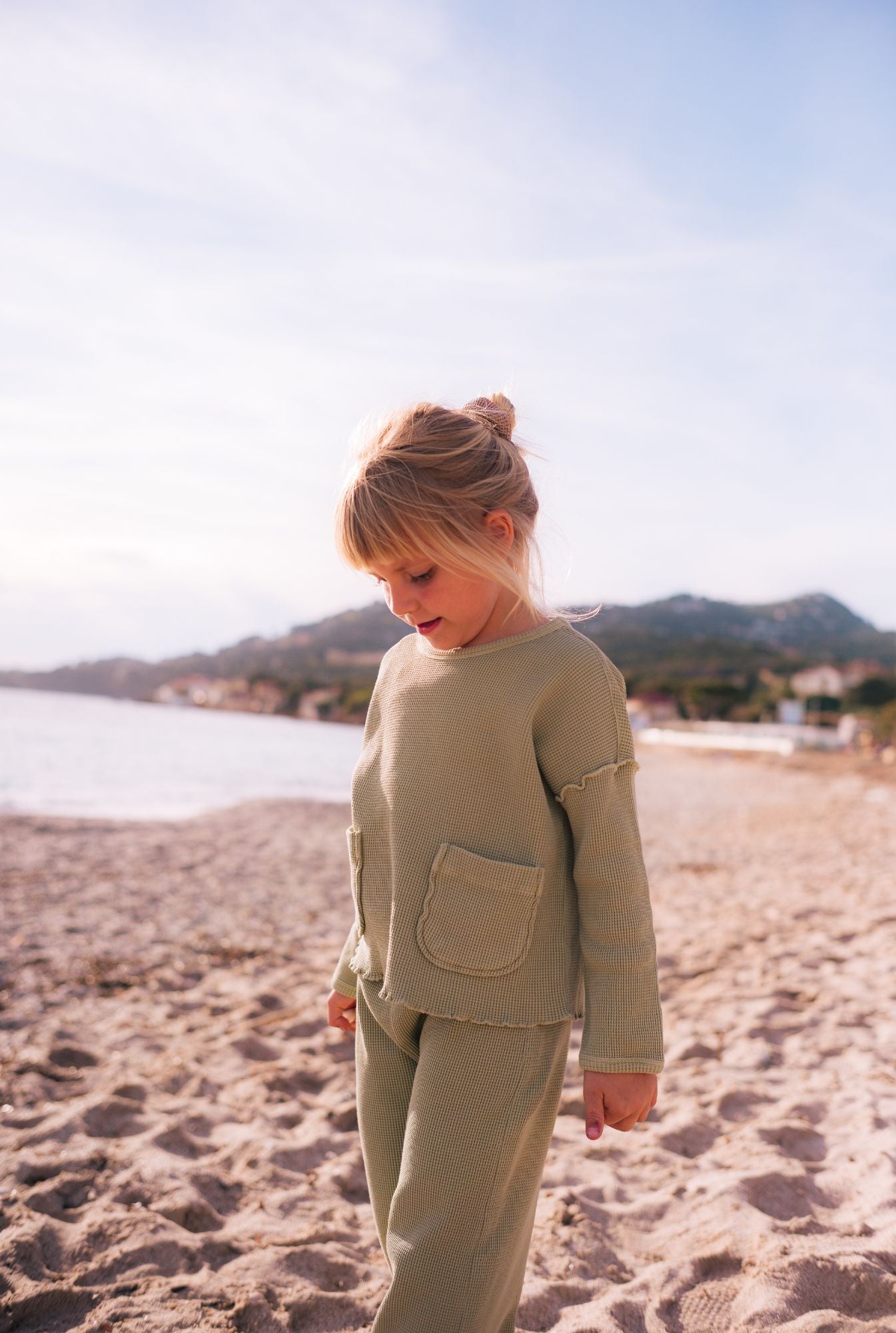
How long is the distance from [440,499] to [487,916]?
67cm

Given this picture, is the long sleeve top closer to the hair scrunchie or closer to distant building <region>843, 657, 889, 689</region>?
the hair scrunchie

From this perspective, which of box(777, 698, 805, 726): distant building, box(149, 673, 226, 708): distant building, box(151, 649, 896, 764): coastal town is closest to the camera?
box(151, 649, 896, 764): coastal town

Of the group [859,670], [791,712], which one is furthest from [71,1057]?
[859,670]

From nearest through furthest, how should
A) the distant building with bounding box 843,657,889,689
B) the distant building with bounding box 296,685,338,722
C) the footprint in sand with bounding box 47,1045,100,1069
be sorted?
1. the footprint in sand with bounding box 47,1045,100,1069
2. the distant building with bounding box 296,685,338,722
3. the distant building with bounding box 843,657,889,689

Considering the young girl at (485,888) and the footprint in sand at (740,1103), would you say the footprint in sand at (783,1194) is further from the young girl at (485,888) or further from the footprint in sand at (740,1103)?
the young girl at (485,888)

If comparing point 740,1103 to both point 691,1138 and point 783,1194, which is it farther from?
point 783,1194

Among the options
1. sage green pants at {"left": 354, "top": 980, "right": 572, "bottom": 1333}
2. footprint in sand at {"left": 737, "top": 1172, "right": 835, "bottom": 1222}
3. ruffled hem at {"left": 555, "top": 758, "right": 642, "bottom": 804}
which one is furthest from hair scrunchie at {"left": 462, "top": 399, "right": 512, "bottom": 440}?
footprint in sand at {"left": 737, "top": 1172, "right": 835, "bottom": 1222}

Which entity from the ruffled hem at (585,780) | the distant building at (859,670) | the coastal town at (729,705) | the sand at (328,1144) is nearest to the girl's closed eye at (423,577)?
the ruffled hem at (585,780)

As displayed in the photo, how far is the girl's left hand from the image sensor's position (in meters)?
1.51

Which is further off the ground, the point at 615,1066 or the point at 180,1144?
the point at 615,1066

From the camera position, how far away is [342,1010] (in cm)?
195

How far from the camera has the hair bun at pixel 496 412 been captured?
1701 millimetres

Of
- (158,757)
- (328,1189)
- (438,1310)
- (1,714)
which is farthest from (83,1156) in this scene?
(1,714)

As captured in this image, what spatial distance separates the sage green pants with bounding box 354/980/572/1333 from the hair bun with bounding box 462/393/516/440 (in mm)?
1011
